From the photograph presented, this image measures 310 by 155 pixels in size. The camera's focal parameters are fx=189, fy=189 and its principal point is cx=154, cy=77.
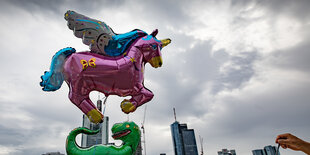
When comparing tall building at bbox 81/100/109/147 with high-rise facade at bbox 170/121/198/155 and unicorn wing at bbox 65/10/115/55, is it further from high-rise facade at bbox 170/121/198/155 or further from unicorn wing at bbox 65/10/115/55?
high-rise facade at bbox 170/121/198/155

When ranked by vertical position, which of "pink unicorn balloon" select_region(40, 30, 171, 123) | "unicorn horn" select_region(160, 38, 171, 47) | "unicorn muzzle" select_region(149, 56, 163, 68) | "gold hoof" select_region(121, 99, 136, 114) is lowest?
"gold hoof" select_region(121, 99, 136, 114)

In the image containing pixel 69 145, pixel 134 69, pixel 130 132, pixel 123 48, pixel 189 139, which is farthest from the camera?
pixel 189 139

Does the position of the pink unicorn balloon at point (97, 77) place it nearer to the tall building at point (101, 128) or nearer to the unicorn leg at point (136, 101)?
the unicorn leg at point (136, 101)

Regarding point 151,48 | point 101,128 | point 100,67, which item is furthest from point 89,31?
point 101,128

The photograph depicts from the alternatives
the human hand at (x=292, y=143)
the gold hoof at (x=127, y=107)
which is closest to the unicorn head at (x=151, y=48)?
the gold hoof at (x=127, y=107)

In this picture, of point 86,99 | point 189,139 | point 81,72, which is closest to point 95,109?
point 86,99

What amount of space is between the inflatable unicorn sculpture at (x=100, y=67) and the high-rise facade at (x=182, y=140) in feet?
343

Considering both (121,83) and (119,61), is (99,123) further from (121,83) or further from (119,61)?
(119,61)

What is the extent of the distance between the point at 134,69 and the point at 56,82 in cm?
171

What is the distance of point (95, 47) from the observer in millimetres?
4367

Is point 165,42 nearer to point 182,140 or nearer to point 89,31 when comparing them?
point 89,31

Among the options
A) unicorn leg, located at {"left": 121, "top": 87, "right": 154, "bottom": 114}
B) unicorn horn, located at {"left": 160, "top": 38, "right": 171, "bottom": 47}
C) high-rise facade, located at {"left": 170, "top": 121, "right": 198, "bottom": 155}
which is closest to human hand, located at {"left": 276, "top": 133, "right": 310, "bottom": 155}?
unicorn leg, located at {"left": 121, "top": 87, "right": 154, "bottom": 114}

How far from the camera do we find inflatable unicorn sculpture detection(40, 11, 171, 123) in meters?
3.87

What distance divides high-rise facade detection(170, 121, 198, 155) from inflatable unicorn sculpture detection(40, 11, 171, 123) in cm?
10458
